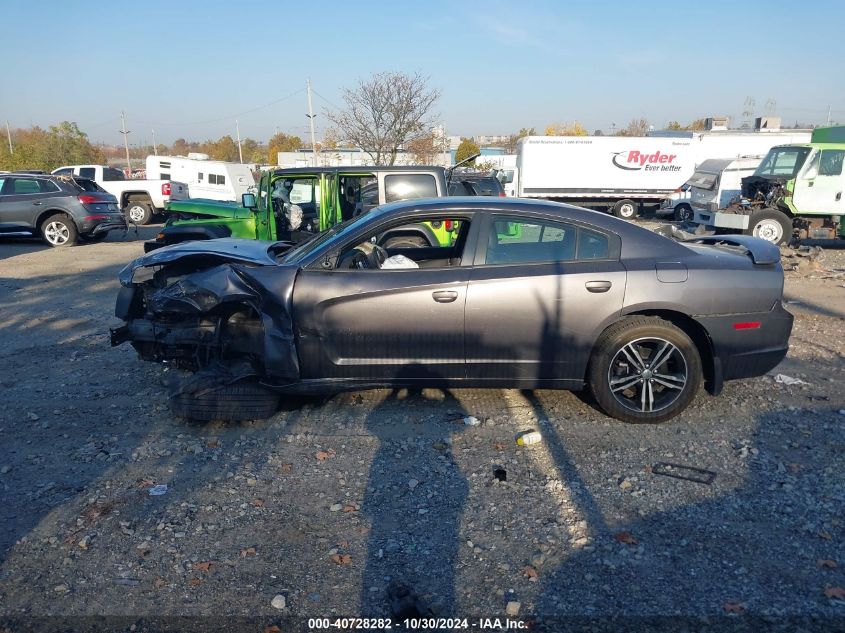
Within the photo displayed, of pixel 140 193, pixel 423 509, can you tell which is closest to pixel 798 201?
pixel 423 509

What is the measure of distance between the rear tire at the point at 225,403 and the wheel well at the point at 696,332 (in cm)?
263

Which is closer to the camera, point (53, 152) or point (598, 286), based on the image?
point (598, 286)

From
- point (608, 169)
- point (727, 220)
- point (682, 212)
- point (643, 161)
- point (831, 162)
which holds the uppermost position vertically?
point (643, 161)

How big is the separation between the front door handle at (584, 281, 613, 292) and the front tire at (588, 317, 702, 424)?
0.98 ft

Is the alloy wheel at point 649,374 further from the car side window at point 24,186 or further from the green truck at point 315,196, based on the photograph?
the car side window at point 24,186

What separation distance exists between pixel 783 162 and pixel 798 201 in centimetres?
118

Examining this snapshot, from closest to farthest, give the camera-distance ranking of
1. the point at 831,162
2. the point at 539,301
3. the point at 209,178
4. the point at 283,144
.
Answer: the point at 539,301, the point at 831,162, the point at 209,178, the point at 283,144

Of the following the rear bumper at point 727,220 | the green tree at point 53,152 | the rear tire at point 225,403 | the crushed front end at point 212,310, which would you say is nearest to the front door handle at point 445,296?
the crushed front end at point 212,310

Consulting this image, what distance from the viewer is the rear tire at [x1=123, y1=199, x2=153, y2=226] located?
21422 millimetres

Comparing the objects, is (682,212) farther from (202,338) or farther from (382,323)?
(202,338)

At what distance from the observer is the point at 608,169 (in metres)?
25.4

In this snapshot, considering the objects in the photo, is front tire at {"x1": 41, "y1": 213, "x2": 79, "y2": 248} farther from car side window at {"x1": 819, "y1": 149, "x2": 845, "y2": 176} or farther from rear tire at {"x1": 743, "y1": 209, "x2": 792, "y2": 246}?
car side window at {"x1": 819, "y1": 149, "x2": 845, "y2": 176}

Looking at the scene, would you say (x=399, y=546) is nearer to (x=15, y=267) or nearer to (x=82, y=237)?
(x=15, y=267)

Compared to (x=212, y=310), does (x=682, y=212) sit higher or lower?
lower
